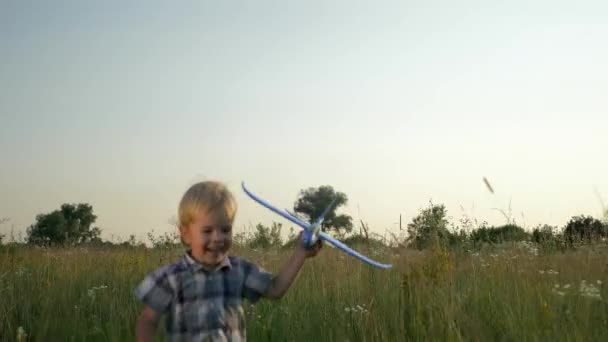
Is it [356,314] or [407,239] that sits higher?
[407,239]

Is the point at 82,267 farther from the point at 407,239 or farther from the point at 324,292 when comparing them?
the point at 407,239

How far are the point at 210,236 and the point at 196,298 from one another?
32 cm

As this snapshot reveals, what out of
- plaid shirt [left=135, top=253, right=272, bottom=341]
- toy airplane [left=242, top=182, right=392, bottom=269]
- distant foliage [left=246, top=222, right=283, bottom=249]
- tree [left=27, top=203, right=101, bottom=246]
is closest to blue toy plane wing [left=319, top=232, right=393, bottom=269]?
toy airplane [left=242, top=182, right=392, bottom=269]

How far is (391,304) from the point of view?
5.82 meters

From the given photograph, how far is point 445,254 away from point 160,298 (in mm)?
2920

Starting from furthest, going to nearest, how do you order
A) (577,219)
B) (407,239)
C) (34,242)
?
(577,219) → (34,242) → (407,239)

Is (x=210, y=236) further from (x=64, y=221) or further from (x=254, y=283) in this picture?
(x=64, y=221)

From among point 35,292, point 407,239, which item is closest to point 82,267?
point 35,292

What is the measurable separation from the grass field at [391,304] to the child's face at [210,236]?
4.06ft

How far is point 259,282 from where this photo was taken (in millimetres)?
3316

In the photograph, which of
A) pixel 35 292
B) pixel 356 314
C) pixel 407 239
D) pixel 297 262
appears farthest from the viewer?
pixel 35 292

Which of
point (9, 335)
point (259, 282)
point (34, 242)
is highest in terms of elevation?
point (34, 242)

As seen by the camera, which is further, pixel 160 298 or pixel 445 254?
pixel 445 254

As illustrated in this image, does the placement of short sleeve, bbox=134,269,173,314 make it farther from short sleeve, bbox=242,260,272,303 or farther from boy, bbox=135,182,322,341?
short sleeve, bbox=242,260,272,303
